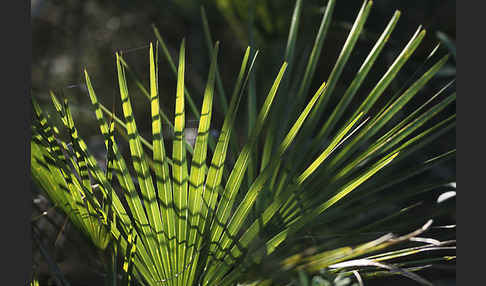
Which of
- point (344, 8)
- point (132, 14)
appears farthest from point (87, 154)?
point (132, 14)

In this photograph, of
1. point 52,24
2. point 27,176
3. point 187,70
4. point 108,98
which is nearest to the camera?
point 27,176

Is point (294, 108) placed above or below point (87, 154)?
above

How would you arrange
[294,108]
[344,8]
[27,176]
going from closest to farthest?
[27,176]
[294,108]
[344,8]

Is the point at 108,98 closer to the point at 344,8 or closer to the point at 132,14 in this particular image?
the point at 132,14

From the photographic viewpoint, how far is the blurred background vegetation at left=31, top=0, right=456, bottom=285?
150cm

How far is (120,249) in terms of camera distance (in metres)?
0.71

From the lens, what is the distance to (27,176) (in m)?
0.63

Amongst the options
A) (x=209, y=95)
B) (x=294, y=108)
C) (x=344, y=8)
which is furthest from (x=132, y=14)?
(x=209, y=95)

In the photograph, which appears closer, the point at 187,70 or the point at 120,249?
the point at 120,249

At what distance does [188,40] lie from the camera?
2.12 meters

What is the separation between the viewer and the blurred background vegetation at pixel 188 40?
58.9 inches

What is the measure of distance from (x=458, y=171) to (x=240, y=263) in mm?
558

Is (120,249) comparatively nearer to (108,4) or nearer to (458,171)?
(458,171)

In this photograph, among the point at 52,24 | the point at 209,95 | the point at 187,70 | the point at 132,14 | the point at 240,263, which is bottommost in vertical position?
the point at 240,263
